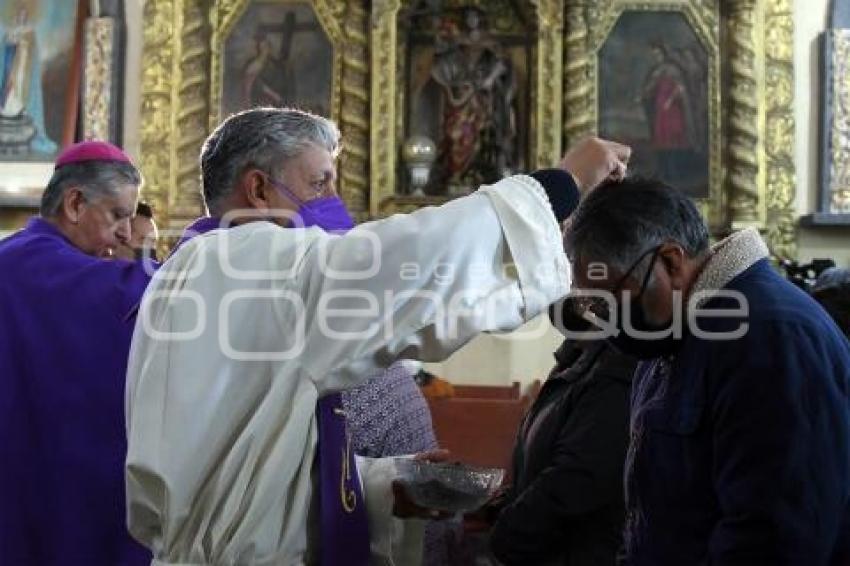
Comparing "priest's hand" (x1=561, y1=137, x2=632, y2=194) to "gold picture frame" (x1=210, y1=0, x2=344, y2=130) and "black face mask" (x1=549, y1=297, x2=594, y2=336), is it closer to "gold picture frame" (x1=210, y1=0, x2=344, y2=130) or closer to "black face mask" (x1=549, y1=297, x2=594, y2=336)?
"black face mask" (x1=549, y1=297, x2=594, y2=336)

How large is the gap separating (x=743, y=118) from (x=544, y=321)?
6.96ft

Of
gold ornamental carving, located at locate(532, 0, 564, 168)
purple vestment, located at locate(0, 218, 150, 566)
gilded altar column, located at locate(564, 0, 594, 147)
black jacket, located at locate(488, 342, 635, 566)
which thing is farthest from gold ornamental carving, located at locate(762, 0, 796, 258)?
purple vestment, located at locate(0, 218, 150, 566)

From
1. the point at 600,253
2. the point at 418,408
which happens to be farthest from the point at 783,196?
the point at 600,253

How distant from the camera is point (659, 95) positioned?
8508 mm

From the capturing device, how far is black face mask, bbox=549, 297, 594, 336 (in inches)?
109

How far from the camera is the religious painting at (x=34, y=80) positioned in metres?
8.82

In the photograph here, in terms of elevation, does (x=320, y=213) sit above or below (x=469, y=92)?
below

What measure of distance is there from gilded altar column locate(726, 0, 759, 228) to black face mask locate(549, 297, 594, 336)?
5755 mm

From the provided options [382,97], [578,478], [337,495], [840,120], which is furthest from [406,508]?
[840,120]

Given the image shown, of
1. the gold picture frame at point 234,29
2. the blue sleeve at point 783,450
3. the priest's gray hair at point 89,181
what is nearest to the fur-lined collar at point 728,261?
the blue sleeve at point 783,450

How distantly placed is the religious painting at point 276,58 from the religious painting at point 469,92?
0.70 meters

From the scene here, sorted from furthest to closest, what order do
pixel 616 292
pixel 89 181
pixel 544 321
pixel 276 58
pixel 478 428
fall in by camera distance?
pixel 276 58 → pixel 544 321 → pixel 478 428 → pixel 89 181 → pixel 616 292

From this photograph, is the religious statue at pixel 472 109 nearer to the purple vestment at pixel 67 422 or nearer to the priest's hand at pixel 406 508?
the purple vestment at pixel 67 422

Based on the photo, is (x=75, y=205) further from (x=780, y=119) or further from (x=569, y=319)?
(x=780, y=119)
